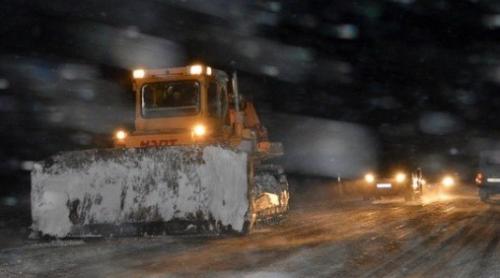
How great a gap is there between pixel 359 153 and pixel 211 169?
1433 inches

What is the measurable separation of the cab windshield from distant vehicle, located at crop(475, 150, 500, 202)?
14814mm

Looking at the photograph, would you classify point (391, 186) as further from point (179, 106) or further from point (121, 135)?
point (121, 135)

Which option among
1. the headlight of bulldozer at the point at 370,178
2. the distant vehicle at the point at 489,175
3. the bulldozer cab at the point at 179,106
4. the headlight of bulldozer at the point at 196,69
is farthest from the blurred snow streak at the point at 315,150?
the headlight of bulldozer at the point at 196,69

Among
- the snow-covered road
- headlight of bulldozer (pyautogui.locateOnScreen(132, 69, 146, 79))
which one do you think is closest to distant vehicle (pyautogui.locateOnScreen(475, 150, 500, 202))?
the snow-covered road

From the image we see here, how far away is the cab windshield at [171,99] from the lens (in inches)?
531

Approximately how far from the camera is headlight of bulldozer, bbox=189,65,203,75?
1326cm

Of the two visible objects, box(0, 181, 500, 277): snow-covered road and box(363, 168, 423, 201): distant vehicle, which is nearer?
box(0, 181, 500, 277): snow-covered road

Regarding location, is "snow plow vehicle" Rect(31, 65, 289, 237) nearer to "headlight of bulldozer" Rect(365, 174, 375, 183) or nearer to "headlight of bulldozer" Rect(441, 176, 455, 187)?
"headlight of bulldozer" Rect(365, 174, 375, 183)

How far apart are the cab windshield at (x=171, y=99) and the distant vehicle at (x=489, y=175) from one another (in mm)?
14814

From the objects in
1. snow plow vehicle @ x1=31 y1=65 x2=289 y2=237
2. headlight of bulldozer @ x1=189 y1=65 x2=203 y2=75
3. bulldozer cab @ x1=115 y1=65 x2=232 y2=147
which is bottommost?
snow plow vehicle @ x1=31 y1=65 x2=289 y2=237

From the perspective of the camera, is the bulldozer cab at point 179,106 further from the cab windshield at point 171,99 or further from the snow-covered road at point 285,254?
the snow-covered road at point 285,254

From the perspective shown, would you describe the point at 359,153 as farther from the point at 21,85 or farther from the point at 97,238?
the point at 97,238

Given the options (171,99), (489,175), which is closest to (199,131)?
(171,99)

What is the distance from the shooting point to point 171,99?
13.8 meters
